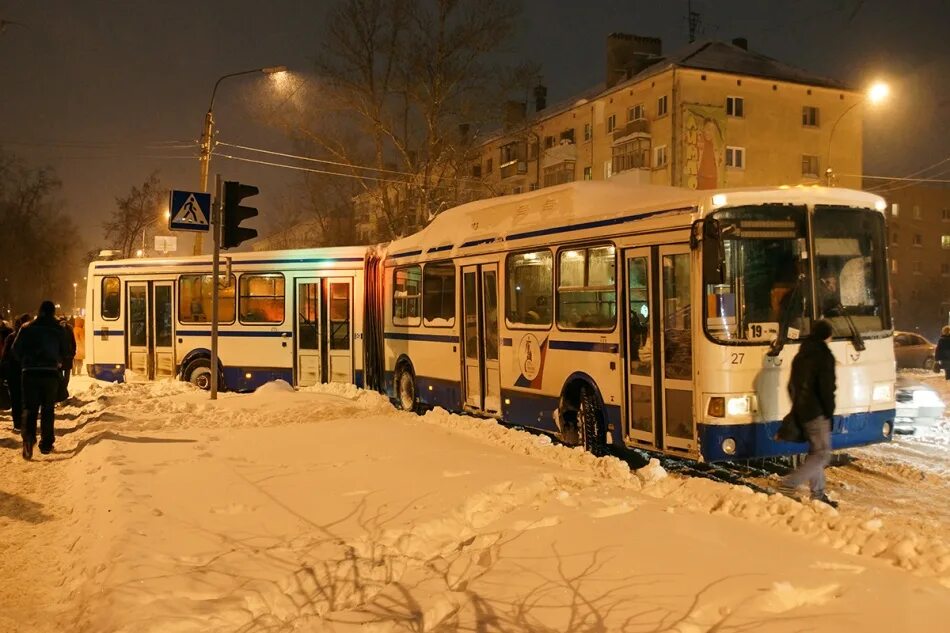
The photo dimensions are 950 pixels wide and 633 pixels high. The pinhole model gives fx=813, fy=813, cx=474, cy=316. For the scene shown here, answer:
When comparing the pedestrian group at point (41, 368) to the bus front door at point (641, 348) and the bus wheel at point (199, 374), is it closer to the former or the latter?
the bus front door at point (641, 348)

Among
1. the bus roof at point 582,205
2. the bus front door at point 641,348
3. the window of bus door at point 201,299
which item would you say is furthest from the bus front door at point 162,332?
the bus front door at point 641,348

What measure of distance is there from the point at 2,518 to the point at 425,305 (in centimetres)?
757

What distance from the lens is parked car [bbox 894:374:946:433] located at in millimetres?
11844

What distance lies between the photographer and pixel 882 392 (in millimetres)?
8562

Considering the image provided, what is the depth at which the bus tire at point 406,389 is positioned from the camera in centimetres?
1474

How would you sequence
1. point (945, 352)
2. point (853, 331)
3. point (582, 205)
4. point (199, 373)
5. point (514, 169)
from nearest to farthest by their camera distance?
point (853, 331)
point (582, 205)
point (199, 373)
point (945, 352)
point (514, 169)

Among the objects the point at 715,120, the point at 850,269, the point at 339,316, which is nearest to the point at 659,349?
the point at 850,269

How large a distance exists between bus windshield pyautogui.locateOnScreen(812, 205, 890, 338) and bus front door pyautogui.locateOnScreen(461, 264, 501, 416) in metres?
4.79

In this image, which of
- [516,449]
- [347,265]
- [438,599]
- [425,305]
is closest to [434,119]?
[347,265]

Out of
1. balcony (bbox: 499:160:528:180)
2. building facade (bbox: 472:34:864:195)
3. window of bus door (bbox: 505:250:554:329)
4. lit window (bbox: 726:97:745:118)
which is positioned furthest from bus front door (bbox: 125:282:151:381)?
balcony (bbox: 499:160:528:180)

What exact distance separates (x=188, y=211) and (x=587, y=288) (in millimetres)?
7105

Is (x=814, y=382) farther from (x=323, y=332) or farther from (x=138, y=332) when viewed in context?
(x=138, y=332)

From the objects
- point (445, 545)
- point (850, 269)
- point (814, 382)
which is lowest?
point (445, 545)

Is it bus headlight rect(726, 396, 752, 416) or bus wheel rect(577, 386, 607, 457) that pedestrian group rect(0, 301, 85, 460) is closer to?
bus wheel rect(577, 386, 607, 457)
